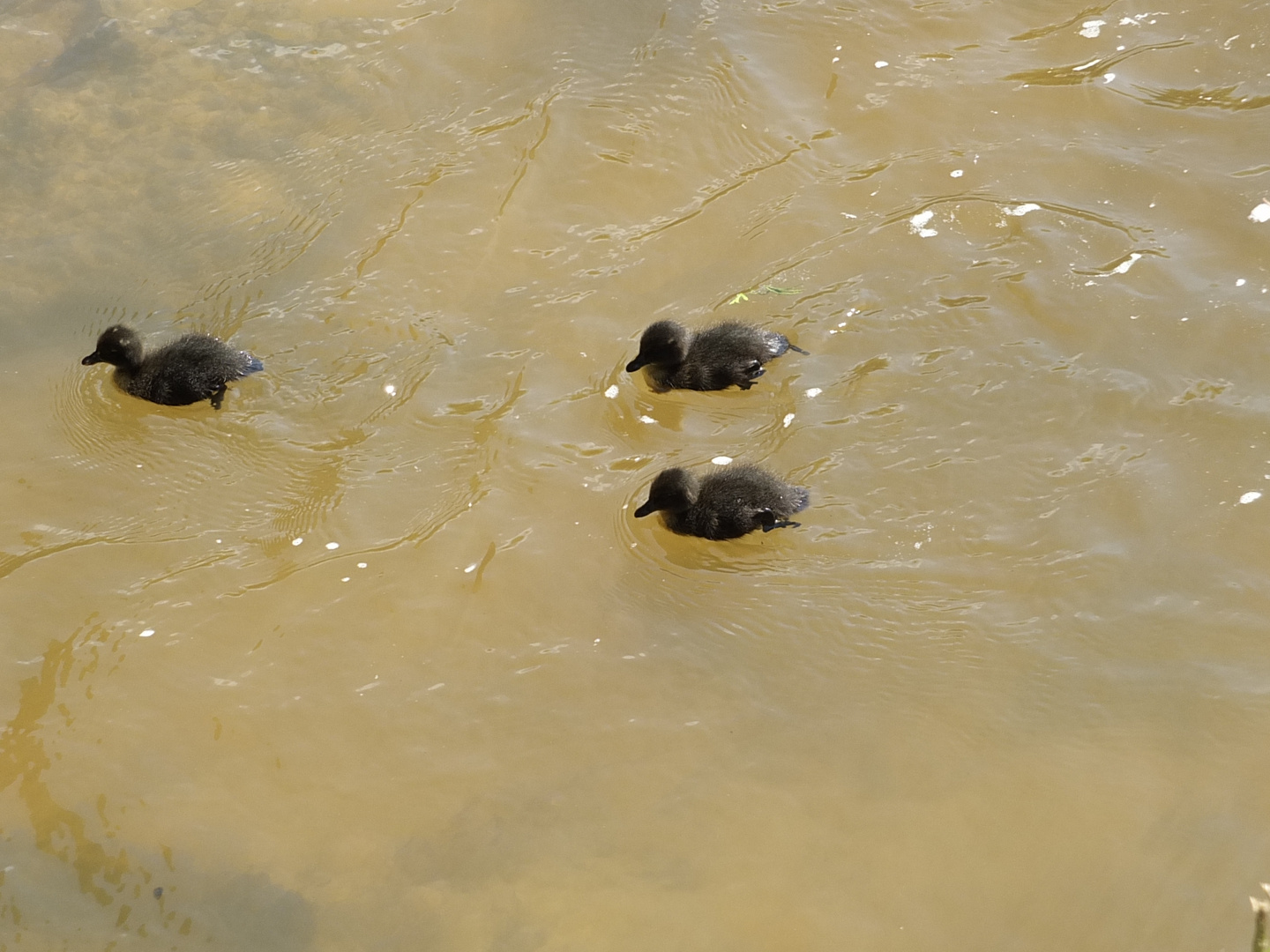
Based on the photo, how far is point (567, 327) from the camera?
5547 millimetres

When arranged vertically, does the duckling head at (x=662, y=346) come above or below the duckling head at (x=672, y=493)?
above

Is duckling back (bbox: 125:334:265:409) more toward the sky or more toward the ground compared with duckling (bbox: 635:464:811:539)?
more toward the sky

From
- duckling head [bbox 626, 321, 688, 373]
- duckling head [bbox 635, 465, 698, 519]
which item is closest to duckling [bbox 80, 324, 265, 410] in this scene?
duckling head [bbox 626, 321, 688, 373]

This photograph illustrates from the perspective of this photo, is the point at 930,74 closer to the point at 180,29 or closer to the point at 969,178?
the point at 969,178

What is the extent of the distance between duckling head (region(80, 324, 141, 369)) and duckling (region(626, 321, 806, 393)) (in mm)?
2351

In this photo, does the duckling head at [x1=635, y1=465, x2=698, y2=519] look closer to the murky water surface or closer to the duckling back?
the murky water surface

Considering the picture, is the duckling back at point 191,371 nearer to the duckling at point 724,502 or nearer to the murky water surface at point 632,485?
the murky water surface at point 632,485

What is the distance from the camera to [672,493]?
185 inches

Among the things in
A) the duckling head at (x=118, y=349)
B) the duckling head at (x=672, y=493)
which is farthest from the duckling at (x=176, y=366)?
the duckling head at (x=672, y=493)

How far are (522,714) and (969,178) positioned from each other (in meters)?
3.77

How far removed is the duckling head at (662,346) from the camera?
17.1 ft

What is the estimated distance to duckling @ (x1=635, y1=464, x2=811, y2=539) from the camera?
15.3ft

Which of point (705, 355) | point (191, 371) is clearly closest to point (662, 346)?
point (705, 355)

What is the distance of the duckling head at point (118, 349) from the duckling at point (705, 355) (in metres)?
2.35
